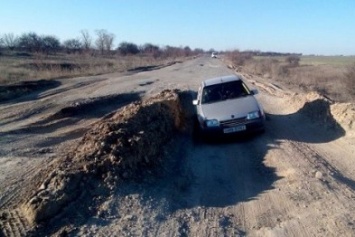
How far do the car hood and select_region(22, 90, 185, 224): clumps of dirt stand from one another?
5.02ft

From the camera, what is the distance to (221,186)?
23.7ft

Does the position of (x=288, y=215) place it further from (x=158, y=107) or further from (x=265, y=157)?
(x=158, y=107)

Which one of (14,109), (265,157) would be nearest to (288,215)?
(265,157)

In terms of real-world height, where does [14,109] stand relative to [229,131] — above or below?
below

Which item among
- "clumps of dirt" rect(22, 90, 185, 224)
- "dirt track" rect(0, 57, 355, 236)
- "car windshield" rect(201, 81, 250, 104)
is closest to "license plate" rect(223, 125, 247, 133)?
"dirt track" rect(0, 57, 355, 236)

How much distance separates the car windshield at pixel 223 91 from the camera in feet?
37.4

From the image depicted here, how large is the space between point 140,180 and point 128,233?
1.79m

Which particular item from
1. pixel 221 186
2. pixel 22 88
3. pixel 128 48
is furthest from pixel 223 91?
pixel 128 48

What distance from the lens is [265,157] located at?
28.9 ft

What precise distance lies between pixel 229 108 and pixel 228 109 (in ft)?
0.23

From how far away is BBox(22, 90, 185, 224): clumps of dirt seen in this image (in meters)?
5.71

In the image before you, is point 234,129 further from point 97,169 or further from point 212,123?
point 97,169

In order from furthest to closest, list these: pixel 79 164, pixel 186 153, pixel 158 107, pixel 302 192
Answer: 1. pixel 158 107
2. pixel 186 153
3. pixel 79 164
4. pixel 302 192

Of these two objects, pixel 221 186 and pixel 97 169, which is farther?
pixel 221 186
